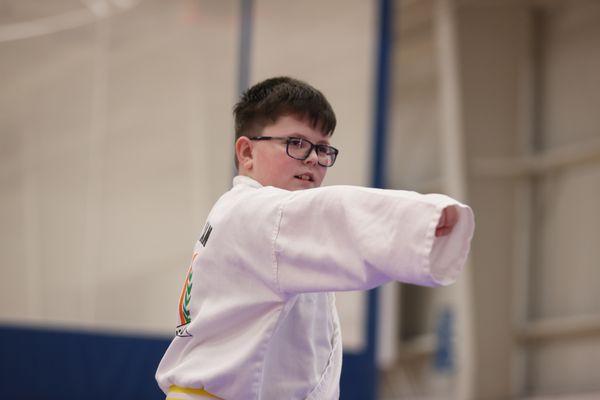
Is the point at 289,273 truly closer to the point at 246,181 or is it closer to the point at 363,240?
the point at 363,240

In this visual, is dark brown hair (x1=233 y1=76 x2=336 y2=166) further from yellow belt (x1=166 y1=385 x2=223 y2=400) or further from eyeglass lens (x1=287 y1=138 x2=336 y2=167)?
yellow belt (x1=166 y1=385 x2=223 y2=400)

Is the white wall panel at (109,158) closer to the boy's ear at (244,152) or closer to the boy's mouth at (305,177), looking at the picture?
the boy's ear at (244,152)

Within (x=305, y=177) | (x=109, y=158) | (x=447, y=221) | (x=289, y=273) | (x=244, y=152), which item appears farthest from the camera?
(x=109, y=158)

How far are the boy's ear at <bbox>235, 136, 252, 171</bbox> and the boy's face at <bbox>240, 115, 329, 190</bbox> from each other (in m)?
0.04

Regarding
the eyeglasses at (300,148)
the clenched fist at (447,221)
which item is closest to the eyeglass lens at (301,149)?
the eyeglasses at (300,148)

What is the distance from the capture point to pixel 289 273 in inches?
75.8

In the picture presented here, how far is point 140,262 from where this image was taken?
740 cm

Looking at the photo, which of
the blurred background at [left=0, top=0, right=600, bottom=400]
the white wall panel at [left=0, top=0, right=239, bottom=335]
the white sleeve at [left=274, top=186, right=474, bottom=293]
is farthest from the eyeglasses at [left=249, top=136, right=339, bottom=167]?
the white wall panel at [left=0, top=0, right=239, bottom=335]

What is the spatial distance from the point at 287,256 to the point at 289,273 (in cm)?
4

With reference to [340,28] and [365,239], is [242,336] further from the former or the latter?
[340,28]

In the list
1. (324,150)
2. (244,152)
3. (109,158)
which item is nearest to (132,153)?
(109,158)

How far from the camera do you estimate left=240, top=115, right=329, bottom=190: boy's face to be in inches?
88.1

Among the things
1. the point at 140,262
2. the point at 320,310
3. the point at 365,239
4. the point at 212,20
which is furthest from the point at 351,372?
the point at 365,239

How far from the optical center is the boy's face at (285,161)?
2.24 meters
